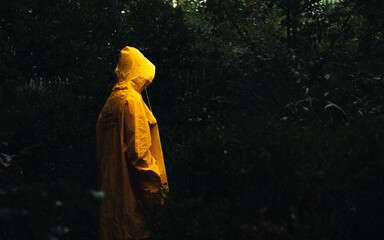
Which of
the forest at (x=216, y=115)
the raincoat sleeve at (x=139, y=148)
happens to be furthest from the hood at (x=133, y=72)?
the forest at (x=216, y=115)

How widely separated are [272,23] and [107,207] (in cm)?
346

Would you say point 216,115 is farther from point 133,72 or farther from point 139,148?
point 133,72

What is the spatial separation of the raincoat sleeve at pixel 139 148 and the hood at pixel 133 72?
414 mm

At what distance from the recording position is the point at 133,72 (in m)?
4.73

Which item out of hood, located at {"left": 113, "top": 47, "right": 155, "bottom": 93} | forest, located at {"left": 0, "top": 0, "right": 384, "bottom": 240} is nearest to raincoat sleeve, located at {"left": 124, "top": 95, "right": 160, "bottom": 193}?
forest, located at {"left": 0, "top": 0, "right": 384, "bottom": 240}

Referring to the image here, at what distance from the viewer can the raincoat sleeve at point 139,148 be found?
4.16 meters

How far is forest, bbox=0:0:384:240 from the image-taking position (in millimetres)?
2332

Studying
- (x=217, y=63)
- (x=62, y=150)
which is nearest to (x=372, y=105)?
(x=217, y=63)

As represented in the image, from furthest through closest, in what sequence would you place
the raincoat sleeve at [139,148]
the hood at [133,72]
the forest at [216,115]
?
the hood at [133,72]
the raincoat sleeve at [139,148]
the forest at [216,115]

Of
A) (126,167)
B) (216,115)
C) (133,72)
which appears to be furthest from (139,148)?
(216,115)

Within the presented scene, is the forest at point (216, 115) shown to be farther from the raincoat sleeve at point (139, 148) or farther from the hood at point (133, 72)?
the hood at point (133, 72)

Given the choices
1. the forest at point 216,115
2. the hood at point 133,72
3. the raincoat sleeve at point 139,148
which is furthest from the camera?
the hood at point 133,72

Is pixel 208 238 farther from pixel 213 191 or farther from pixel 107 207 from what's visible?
pixel 107 207

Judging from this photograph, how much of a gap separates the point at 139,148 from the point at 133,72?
996 mm
